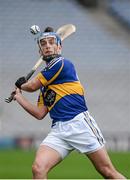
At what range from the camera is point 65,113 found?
6637 millimetres

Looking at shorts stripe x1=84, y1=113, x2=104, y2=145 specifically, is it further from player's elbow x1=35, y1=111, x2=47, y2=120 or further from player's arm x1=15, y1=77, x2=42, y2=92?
player's arm x1=15, y1=77, x2=42, y2=92

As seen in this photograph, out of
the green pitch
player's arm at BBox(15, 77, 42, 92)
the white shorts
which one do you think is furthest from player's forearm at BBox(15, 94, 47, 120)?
the green pitch

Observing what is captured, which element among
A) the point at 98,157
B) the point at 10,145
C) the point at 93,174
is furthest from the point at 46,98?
the point at 10,145

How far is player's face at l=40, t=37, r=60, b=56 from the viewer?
667 cm

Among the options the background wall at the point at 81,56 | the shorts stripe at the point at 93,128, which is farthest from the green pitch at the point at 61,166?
the shorts stripe at the point at 93,128

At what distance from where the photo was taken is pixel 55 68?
663cm

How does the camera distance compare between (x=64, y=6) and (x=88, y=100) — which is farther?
(x=64, y=6)

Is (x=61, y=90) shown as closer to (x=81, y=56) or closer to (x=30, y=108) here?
(x=30, y=108)

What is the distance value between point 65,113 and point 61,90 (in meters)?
0.22

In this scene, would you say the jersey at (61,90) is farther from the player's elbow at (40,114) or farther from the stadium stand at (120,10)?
the stadium stand at (120,10)

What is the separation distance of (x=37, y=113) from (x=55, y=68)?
1.70 ft

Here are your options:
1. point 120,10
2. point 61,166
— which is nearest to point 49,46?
point 61,166

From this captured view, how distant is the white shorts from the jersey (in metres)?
0.07

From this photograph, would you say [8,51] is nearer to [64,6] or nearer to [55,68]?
[64,6]
